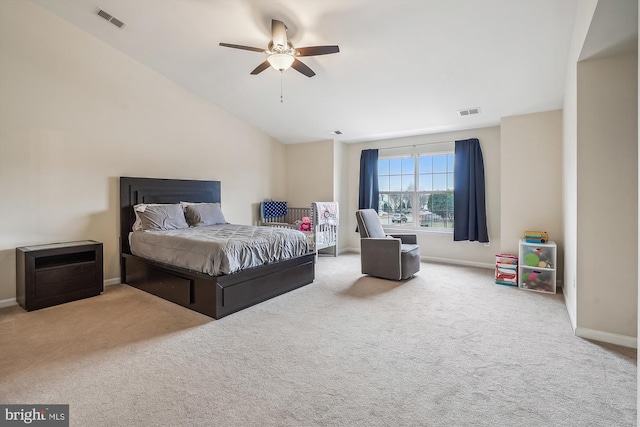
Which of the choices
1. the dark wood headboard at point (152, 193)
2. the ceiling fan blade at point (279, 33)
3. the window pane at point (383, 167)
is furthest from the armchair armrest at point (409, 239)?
the dark wood headboard at point (152, 193)

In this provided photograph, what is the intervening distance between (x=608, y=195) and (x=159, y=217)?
4660 millimetres

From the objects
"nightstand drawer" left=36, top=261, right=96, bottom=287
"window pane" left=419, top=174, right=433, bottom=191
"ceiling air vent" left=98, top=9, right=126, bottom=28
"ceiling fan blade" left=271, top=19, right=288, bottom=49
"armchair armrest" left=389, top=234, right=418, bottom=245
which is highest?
"ceiling air vent" left=98, top=9, right=126, bottom=28

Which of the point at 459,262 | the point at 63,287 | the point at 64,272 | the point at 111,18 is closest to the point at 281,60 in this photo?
the point at 111,18

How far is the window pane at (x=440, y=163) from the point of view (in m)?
5.57

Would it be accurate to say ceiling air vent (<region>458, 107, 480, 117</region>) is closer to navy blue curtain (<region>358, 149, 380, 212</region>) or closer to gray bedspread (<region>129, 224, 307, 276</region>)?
navy blue curtain (<region>358, 149, 380, 212</region>)

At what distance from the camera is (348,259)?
5738mm

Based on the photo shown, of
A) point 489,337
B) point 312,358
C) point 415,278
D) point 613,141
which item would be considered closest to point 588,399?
point 489,337

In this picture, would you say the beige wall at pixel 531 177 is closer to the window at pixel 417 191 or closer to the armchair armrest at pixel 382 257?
the window at pixel 417 191

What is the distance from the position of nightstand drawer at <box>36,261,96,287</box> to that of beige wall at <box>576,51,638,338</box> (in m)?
4.87

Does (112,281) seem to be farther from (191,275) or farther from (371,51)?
(371,51)

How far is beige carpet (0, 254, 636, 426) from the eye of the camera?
165cm

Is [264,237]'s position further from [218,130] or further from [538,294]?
[538,294]

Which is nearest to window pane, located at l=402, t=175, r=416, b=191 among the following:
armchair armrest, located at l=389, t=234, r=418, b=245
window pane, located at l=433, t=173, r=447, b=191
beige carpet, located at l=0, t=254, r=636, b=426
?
window pane, located at l=433, t=173, r=447, b=191

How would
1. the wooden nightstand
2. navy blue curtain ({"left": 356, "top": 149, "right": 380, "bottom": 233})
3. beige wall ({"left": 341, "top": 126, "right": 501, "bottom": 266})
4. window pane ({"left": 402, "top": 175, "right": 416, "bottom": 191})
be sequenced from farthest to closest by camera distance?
navy blue curtain ({"left": 356, "top": 149, "right": 380, "bottom": 233}) < window pane ({"left": 402, "top": 175, "right": 416, "bottom": 191}) < beige wall ({"left": 341, "top": 126, "right": 501, "bottom": 266}) < the wooden nightstand
